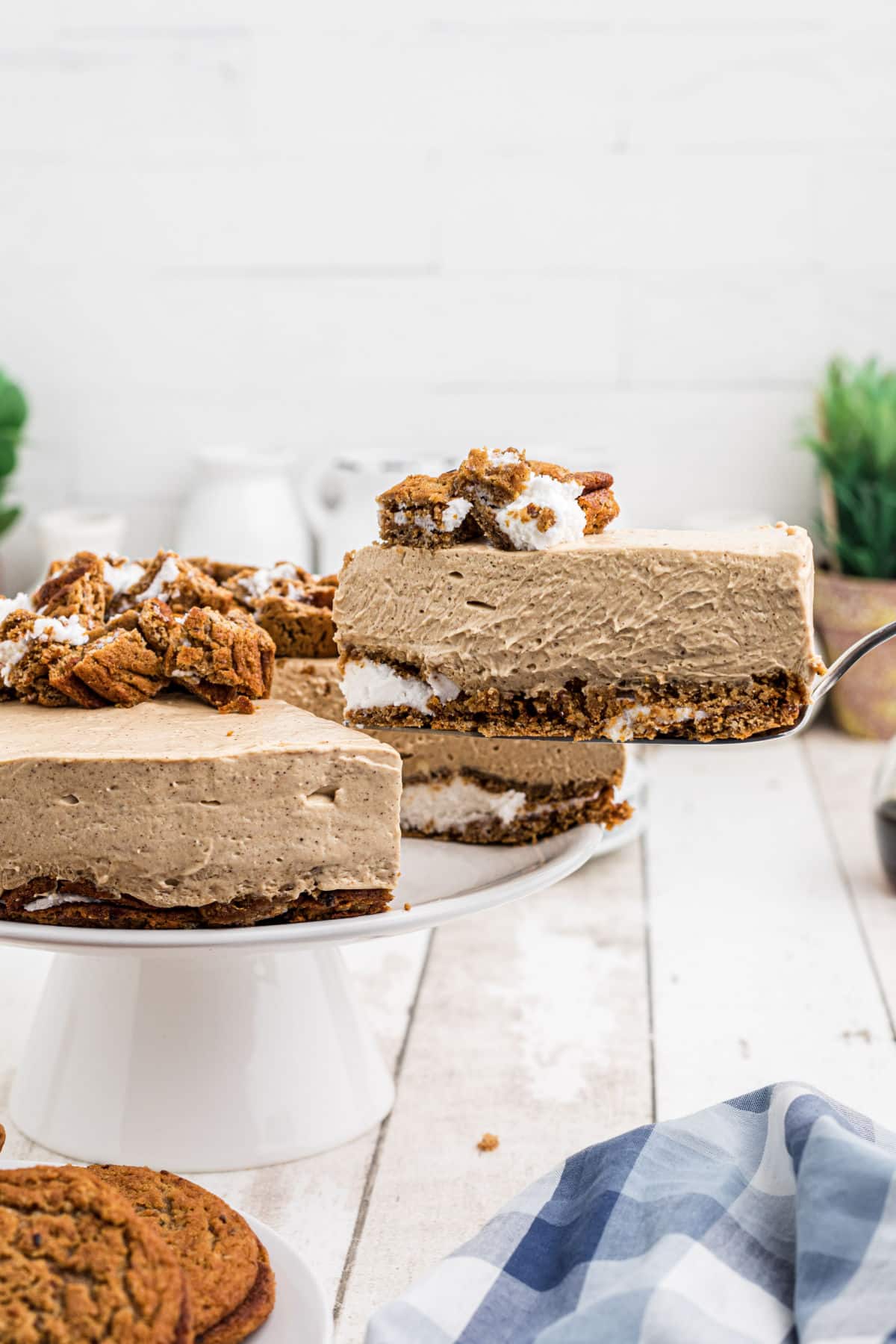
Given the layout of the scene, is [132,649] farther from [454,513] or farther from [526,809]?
[526,809]

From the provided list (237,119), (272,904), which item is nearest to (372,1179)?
(272,904)

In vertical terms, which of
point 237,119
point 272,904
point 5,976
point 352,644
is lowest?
point 5,976

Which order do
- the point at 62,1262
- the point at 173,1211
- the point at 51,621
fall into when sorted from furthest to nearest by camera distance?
the point at 51,621
the point at 173,1211
the point at 62,1262

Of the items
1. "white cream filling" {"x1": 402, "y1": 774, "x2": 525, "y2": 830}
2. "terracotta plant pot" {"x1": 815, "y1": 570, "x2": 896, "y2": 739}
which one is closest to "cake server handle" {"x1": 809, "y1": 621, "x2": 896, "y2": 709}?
"white cream filling" {"x1": 402, "y1": 774, "x2": 525, "y2": 830}

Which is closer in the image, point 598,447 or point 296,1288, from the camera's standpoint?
point 296,1288

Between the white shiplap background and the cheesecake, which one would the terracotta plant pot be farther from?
the cheesecake

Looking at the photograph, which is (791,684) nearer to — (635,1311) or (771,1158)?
(771,1158)

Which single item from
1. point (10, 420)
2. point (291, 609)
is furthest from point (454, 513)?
point (10, 420)
